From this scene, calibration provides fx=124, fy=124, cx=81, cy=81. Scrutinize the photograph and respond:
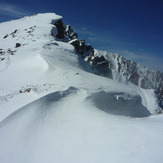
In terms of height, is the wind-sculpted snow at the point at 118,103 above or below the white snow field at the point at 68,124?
below

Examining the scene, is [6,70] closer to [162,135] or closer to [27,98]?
[27,98]

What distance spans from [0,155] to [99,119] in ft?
12.6

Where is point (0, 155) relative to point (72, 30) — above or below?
below

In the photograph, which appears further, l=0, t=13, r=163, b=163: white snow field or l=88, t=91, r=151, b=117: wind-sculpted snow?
l=88, t=91, r=151, b=117: wind-sculpted snow

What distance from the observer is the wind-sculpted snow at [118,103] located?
8.33 metres

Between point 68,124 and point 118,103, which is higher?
point 68,124

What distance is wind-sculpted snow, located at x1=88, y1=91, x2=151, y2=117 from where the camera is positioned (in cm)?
833

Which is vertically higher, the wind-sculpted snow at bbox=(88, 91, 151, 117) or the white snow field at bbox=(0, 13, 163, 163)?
the white snow field at bbox=(0, 13, 163, 163)

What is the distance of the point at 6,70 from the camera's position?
11906 mm

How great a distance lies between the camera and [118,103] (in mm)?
9500

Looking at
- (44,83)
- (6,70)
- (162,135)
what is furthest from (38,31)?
(162,135)

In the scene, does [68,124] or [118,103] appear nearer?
[68,124]

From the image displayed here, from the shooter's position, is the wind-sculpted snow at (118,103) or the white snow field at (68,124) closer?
the white snow field at (68,124)

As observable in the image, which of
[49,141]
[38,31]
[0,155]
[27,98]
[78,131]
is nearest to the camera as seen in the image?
[0,155]
